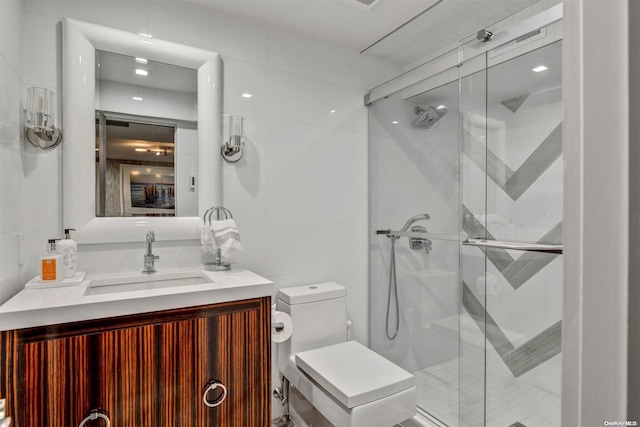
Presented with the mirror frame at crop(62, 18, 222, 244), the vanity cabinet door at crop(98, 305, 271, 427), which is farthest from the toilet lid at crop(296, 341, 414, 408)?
the mirror frame at crop(62, 18, 222, 244)

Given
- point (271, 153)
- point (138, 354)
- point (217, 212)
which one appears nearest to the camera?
point (138, 354)

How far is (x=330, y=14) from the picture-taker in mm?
1910

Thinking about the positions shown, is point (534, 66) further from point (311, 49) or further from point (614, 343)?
point (614, 343)

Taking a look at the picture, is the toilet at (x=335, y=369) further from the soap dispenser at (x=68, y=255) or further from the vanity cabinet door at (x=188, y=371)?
the soap dispenser at (x=68, y=255)

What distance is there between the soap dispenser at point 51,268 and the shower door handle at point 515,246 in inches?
68.8

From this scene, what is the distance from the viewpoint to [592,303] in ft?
0.93

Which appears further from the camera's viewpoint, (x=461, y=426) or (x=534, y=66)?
(x=461, y=426)

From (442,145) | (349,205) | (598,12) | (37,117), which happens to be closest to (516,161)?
(442,145)

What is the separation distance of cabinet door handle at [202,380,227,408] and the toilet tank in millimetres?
544

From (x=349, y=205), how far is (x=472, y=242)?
863 millimetres

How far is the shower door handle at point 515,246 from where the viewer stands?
1.36 meters

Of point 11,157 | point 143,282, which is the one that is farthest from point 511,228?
point 11,157

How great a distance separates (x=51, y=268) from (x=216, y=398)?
81cm

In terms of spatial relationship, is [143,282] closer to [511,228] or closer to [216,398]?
[216,398]
